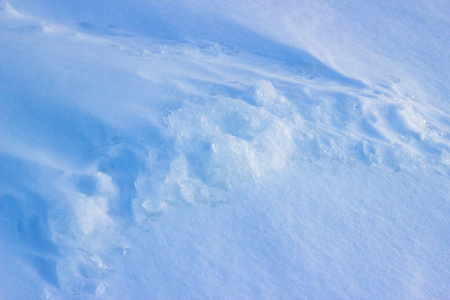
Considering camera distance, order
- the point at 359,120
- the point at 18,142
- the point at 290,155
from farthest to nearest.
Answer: the point at 359,120
the point at 290,155
the point at 18,142

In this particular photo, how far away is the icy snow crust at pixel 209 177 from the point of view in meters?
1.60

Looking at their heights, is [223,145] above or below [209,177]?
above

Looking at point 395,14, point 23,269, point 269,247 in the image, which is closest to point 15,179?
point 23,269

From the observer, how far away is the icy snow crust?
1.60 meters

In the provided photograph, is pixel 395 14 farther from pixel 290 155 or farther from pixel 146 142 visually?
pixel 146 142

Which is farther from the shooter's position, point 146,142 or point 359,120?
point 359,120

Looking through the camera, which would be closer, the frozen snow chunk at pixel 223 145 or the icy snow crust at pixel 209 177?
the icy snow crust at pixel 209 177

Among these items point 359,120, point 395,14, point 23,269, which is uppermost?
point 395,14

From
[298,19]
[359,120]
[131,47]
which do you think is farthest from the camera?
[298,19]

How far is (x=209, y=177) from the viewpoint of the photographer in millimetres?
1874

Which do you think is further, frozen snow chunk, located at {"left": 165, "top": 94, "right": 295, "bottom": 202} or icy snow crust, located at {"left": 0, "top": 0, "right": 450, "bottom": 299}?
frozen snow chunk, located at {"left": 165, "top": 94, "right": 295, "bottom": 202}

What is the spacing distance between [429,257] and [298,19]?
221 cm

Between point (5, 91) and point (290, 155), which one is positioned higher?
point (290, 155)

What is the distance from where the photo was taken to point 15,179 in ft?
5.69
